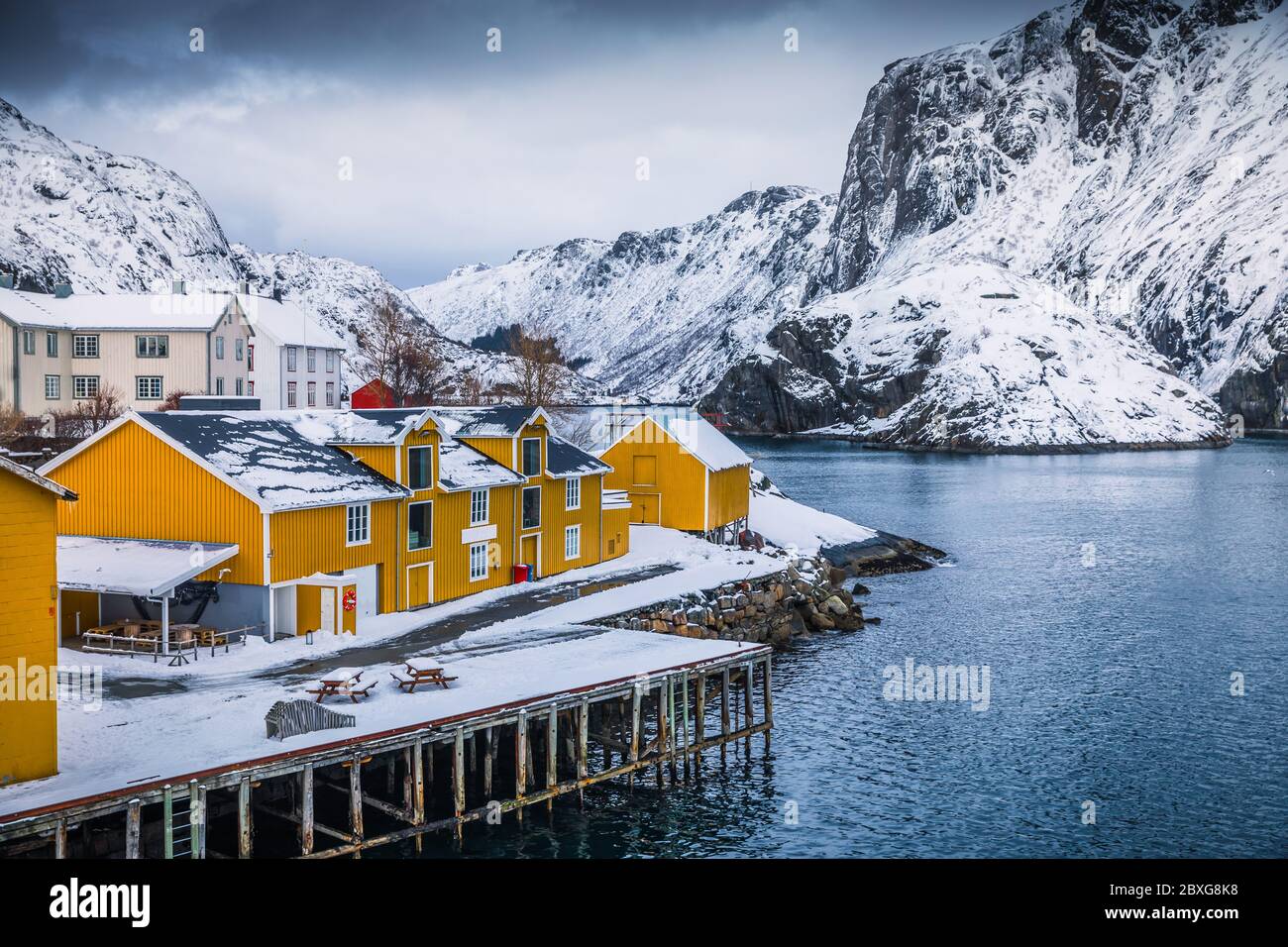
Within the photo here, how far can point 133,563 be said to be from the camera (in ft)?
131

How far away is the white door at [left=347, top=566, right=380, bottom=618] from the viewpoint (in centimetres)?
4406

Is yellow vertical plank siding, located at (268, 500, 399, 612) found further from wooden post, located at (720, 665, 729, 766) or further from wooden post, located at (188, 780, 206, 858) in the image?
wooden post, located at (188, 780, 206, 858)

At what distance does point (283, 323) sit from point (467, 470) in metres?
48.5

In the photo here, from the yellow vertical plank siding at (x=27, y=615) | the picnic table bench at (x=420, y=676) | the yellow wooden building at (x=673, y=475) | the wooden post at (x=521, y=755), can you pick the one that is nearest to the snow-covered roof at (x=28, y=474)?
the yellow vertical plank siding at (x=27, y=615)

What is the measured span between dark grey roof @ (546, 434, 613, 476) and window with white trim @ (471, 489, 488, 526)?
5.42 m

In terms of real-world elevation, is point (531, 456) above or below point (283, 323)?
below

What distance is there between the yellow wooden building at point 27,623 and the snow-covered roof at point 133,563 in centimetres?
974

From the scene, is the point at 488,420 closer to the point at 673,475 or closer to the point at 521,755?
the point at 673,475

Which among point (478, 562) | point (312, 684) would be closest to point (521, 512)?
point (478, 562)

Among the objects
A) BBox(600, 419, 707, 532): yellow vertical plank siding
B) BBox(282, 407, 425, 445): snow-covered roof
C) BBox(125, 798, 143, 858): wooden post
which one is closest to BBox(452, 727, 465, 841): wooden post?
BBox(125, 798, 143, 858): wooden post

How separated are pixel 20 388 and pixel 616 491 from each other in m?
39.2

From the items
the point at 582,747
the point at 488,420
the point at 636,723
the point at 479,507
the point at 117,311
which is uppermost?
the point at 117,311

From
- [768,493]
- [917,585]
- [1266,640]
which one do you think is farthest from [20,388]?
[1266,640]
